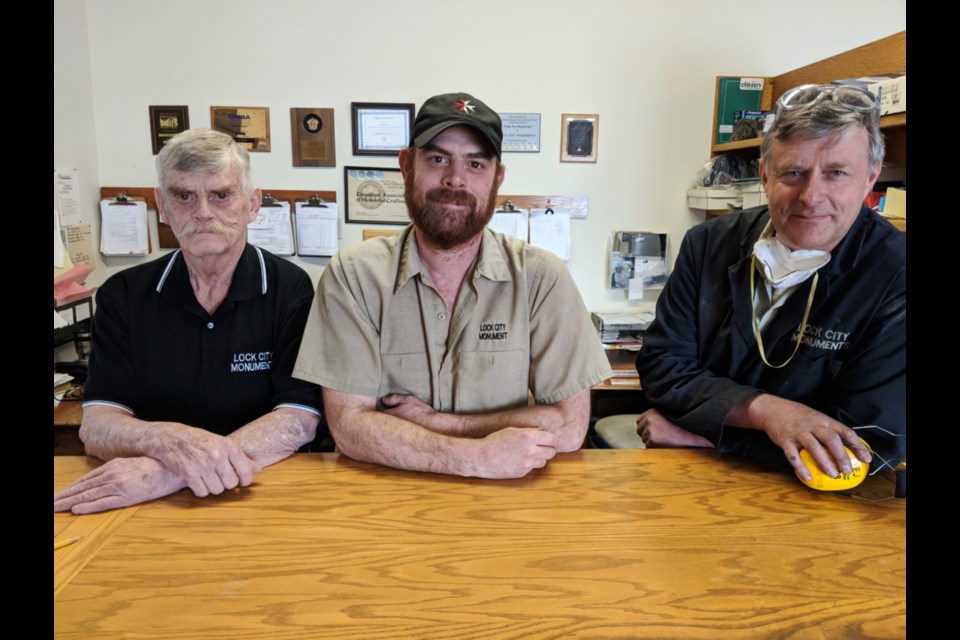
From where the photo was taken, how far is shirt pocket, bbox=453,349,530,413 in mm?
1486

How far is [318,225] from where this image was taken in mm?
2900

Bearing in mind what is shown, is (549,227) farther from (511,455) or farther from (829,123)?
(511,455)

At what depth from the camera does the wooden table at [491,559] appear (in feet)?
2.62

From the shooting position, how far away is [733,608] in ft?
2.73

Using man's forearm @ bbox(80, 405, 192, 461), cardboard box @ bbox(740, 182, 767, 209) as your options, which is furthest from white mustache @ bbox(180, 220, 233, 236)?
cardboard box @ bbox(740, 182, 767, 209)

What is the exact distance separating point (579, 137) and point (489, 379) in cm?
179

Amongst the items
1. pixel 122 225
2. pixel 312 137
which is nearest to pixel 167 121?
pixel 122 225

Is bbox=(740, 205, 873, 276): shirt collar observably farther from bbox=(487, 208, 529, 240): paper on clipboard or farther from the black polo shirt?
bbox=(487, 208, 529, 240): paper on clipboard

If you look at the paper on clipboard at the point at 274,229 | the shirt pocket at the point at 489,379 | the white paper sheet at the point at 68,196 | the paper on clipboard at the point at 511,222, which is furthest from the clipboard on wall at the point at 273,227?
the shirt pocket at the point at 489,379

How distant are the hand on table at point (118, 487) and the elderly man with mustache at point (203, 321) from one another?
311mm

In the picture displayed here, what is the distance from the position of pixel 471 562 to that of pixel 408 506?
21 cm

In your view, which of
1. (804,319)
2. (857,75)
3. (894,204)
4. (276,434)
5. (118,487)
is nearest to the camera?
(118,487)
